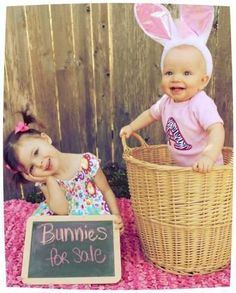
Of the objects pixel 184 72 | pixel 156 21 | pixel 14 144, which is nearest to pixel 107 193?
pixel 14 144

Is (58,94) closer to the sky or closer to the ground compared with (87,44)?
closer to the ground

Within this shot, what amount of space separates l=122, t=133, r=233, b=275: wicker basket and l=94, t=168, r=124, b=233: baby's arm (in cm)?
6

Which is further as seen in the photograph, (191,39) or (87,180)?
(87,180)

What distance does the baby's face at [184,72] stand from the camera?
67.3 inches

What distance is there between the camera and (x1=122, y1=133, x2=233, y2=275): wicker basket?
1705 mm

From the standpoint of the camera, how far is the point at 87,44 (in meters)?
1.75

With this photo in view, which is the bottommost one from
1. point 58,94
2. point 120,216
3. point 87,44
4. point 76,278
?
point 76,278

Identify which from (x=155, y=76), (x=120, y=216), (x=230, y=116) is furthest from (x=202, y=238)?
(x=155, y=76)

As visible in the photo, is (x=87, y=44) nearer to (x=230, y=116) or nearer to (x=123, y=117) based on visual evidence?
(x=123, y=117)

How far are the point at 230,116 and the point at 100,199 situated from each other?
1.71 feet

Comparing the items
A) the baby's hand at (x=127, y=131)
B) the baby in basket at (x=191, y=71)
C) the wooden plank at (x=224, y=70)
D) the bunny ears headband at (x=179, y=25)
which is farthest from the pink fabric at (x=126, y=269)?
the bunny ears headband at (x=179, y=25)

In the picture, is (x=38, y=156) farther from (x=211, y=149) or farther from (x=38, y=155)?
(x=211, y=149)

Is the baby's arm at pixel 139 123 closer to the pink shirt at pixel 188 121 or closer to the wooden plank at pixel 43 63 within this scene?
the pink shirt at pixel 188 121

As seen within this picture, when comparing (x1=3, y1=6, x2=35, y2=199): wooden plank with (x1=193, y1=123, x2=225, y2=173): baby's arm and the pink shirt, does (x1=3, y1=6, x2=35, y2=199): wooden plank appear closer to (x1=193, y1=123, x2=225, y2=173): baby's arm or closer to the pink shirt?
the pink shirt
